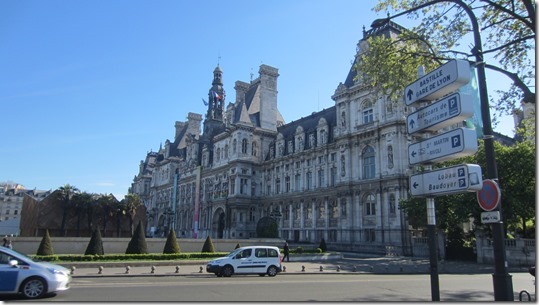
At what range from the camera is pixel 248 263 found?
21609 mm

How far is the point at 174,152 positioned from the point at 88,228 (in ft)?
156

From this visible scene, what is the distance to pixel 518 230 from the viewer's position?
38.6m

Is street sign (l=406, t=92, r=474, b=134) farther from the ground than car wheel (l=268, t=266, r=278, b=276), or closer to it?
farther from the ground

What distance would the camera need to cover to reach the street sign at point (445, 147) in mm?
7477

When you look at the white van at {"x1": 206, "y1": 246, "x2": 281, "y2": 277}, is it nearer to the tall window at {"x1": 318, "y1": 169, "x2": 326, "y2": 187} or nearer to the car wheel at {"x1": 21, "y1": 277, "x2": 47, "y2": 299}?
the car wheel at {"x1": 21, "y1": 277, "x2": 47, "y2": 299}

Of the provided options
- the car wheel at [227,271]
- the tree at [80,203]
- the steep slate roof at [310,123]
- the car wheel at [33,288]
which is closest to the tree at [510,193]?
the car wheel at [227,271]

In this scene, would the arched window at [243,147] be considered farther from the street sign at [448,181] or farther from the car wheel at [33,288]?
the street sign at [448,181]

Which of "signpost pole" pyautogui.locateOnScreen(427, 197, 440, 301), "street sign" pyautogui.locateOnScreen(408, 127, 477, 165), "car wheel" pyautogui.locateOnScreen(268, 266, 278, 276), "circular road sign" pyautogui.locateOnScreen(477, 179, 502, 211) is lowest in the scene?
"car wheel" pyautogui.locateOnScreen(268, 266, 278, 276)

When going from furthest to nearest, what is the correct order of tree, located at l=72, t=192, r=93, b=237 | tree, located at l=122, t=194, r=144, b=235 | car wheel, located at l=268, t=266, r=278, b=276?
tree, located at l=122, t=194, r=144, b=235
tree, located at l=72, t=192, r=93, b=237
car wheel, located at l=268, t=266, r=278, b=276

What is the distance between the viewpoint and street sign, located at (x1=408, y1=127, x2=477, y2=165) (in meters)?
7.48

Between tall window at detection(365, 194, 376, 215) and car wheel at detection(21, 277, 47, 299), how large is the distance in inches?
1486

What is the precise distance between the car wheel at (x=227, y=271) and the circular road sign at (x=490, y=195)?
1507cm

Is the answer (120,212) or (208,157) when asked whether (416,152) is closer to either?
(120,212)

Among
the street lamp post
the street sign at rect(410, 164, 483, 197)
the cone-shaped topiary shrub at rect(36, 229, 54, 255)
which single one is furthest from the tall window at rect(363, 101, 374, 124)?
the street sign at rect(410, 164, 483, 197)
